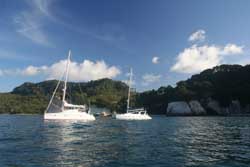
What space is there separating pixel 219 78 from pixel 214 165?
593 ft

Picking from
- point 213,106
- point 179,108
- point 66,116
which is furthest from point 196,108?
point 66,116

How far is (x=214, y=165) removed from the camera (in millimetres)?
18938

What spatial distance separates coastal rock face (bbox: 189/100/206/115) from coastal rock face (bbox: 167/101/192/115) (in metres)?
2.04

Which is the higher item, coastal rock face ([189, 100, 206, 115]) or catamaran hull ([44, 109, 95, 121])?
coastal rock face ([189, 100, 206, 115])

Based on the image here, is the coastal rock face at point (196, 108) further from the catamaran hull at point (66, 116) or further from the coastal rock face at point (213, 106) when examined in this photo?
the catamaran hull at point (66, 116)

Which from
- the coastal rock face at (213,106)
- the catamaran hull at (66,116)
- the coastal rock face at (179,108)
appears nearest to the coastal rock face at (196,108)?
the coastal rock face at (179,108)

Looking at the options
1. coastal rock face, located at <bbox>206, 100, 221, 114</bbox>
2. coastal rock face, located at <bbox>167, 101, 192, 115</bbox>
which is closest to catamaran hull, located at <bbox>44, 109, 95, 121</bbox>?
coastal rock face, located at <bbox>167, 101, 192, 115</bbox>

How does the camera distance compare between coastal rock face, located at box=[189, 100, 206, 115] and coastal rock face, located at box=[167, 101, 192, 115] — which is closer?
coastal rock face, located at box=[189, 100, 206, 115]

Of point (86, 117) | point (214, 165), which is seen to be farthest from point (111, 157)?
point (86, 117)

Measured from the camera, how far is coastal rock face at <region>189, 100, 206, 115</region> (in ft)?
565

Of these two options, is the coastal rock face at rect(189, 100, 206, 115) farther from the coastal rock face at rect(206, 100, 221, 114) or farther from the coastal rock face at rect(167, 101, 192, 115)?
the coastal rock face at rect(206, 100, 221, 114)

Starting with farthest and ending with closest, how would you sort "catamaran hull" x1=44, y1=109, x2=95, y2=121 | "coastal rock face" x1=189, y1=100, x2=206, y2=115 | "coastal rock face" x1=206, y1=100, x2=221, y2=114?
"coastal rock face" x1=206, y1=100, x2=221, y2=114 → "coastal rock face" x1=189, y1=100, x2=206, y2=115 → "catamaran hull" x1=44, y1=109, x2=95, y2=121

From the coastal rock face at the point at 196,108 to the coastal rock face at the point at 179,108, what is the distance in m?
2.04

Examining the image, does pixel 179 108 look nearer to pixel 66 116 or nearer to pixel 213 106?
pixel 213 106
